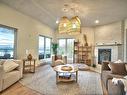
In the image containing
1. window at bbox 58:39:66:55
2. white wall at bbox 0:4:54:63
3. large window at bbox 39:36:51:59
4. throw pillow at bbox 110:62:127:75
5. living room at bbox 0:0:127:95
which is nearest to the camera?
throw pillow at bbox 110:62:127:75

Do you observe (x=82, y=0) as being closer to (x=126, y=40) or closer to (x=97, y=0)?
(x=97, y=0)

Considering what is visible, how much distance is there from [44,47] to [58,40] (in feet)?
6.07

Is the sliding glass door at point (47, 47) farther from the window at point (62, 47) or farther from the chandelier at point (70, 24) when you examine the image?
the chandelier at point (70, 24)

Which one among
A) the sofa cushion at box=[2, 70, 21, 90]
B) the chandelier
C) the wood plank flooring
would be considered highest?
the chandelier

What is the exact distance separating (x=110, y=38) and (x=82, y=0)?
446 cm

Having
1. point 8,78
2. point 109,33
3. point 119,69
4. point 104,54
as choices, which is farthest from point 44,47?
point 119,69

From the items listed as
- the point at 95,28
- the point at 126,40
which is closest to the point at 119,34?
the point at 126,40

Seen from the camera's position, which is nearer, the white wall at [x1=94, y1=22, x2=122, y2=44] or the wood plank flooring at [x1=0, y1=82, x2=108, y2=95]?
the wood plank flooring at [x1=0, y1=82, x2=108, y2=95]

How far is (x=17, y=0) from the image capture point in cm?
530

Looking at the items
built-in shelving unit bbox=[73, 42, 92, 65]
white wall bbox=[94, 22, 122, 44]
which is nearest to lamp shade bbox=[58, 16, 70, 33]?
white wall bbox=[94, 22, 122, 44]

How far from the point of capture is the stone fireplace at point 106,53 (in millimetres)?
8016

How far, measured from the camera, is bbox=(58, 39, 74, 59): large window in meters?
10.9

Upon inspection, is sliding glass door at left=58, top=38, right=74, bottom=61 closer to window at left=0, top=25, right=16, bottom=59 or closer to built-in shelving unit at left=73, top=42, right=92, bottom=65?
built-in shelving unit at left=73, top=42, right=92, bottom=65

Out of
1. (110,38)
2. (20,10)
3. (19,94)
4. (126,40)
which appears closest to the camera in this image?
(19,94)
